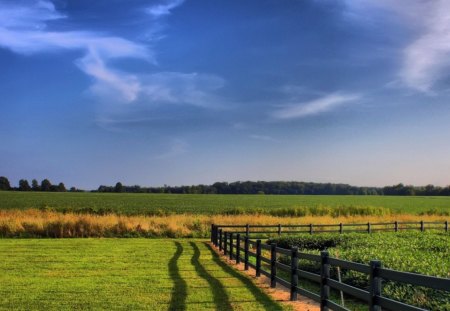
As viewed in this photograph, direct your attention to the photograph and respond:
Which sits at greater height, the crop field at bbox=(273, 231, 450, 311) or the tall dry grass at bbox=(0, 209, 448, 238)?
the crop field at bbox=(273, 231, 450, 311)

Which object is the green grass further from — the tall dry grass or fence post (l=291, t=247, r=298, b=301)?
fence post (l=291, t=247, r=298, b=301)

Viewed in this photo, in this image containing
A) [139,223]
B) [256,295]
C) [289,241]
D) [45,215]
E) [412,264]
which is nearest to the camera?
[256,295]

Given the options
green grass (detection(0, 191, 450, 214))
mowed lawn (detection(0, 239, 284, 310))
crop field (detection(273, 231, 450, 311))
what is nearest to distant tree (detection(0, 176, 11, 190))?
green grass (detection(0, 191, 450, 214))

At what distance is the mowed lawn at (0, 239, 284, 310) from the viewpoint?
10.7m

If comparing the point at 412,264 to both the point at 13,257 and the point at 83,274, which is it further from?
the point at 13,257

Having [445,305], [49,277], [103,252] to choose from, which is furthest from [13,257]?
[445,305]

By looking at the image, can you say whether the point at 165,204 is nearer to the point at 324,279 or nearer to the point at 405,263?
the point at 405,263

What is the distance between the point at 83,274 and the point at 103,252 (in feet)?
22.2

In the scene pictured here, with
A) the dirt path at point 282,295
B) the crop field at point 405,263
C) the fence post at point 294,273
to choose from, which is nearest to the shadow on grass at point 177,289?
the dirt path at point 282,295

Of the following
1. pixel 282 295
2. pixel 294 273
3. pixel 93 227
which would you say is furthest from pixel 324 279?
pixel 93 227

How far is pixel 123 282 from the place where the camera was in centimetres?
1357

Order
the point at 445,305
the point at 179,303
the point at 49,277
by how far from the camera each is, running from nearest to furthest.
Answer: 1. the point at 445,305
2. the point at 179,303
3. the point at 49,277

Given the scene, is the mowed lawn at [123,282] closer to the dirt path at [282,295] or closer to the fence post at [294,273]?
the dirt path at [282,295]

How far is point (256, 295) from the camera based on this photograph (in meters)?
11.8
